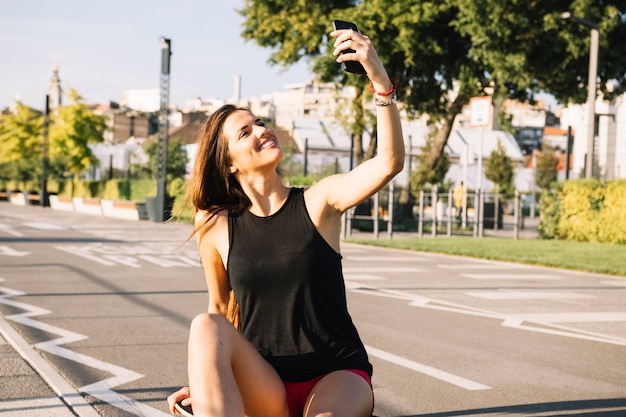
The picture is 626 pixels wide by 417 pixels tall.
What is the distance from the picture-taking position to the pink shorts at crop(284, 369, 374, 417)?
3.20 meters

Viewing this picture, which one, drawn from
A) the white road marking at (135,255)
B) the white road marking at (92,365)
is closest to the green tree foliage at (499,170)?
the white road marking at (135,255)

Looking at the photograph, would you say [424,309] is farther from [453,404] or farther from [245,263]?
[245,263]

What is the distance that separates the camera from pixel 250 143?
3.41m

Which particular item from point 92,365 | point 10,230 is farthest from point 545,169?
point 92,365

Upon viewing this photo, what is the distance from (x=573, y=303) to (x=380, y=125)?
801 cm

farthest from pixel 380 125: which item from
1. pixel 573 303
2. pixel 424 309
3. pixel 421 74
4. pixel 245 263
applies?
pixel 421 74

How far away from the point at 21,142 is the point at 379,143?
64.6 m

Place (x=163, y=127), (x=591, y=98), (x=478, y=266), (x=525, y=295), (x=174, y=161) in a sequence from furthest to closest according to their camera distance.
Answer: (x=174, y=161) → (x=163, y=127) → (x=591, y=98) → (x=478, y=266) → (x=525, y=295)

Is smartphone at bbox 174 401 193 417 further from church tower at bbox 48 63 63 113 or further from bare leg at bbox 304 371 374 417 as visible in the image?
church tower at bbox 48 63 63 113

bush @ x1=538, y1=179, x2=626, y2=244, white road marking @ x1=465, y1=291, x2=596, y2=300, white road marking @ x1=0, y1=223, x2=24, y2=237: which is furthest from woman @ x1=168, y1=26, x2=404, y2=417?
white road marking @ x1=0, y1=223, x2=24, y2=237

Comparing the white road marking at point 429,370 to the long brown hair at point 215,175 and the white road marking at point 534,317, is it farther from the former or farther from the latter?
the long brown hair at point 215,175

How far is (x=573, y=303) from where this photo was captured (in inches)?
405

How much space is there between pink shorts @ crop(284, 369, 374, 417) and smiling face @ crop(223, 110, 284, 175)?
0.86 metres

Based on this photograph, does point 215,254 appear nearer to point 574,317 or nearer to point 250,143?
point 250,143
